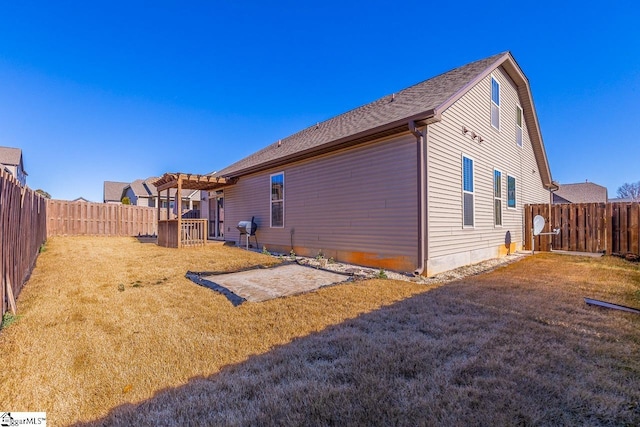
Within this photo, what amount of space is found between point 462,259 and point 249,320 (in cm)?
593

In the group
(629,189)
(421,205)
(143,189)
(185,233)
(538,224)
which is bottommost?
(185,233)

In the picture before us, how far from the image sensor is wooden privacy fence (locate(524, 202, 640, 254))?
8.73m

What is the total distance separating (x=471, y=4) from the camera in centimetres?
972

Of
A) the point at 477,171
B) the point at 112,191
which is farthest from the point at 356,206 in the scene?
the point at 112,191

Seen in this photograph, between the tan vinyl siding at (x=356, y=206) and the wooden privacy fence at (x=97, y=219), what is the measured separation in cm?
1149

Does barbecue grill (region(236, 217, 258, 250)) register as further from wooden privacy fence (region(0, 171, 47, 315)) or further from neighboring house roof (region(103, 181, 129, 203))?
neighboring house roof (region(103, 181, 129, 203))

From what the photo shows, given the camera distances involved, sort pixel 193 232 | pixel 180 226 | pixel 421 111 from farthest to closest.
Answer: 1. pixel 193 232
2. pixel 180 226
3. pixel 421 111

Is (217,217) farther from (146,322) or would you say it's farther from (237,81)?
(146,322)

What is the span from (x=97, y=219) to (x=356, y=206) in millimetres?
15766

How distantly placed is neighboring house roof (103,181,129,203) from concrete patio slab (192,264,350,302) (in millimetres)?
35467

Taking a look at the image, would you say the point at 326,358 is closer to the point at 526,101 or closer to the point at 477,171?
the point at 477,171

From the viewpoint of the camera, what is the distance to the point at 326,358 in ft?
8.07

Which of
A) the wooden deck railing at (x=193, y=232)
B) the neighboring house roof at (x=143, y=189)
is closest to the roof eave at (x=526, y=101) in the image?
the wooden deck railing at (x=193, y=232)

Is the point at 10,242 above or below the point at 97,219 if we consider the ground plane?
below
